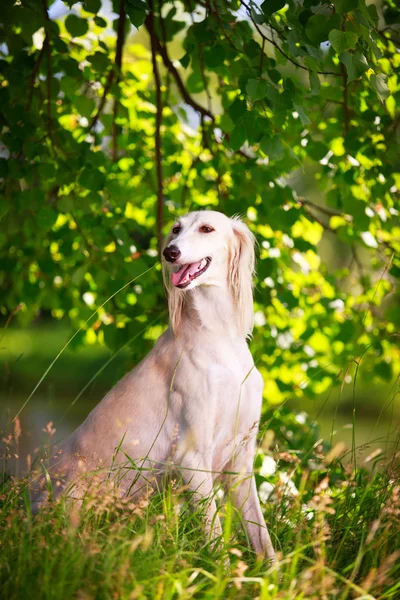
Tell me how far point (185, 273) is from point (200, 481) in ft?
2.36

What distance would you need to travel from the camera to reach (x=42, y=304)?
4.86m

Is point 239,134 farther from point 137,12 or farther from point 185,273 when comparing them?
point 185,273

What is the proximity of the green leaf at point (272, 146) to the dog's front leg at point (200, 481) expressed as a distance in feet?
4.59

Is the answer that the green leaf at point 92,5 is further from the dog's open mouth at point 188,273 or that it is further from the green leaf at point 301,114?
the dog's open mouth at point 188,273

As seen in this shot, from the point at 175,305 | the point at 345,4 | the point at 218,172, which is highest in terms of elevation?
the point at 345,4

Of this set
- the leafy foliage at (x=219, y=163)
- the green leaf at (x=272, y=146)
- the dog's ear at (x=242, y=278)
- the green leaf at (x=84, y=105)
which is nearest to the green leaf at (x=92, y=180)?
the leafy foliage at (x=219, y=163)

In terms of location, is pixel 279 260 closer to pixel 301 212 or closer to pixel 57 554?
pixel 301 212

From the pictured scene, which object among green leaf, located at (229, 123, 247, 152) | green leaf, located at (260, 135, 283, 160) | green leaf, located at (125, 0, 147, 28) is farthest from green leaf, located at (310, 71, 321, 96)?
green leaf, located at (125, 0, 147, 28)

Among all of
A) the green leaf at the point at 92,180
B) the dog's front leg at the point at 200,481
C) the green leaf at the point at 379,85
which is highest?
the green leaf at the point at 379,85

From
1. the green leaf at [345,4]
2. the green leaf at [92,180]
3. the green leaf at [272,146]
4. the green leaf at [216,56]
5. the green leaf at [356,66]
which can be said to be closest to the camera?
the green leaf at [345,4]

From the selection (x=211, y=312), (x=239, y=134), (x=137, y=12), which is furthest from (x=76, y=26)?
(x=211, y=312)

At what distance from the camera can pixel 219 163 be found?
446 cm

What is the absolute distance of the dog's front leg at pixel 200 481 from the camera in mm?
2510

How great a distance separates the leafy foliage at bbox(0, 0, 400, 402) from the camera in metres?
3.31
